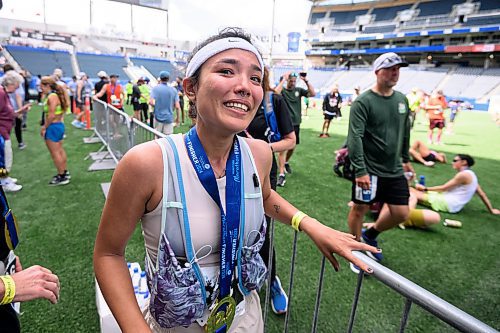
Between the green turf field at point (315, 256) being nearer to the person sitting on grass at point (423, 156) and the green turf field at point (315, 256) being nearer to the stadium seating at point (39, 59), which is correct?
the person sitting on grass at point (423, 156)

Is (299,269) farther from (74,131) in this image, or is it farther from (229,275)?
(74,131)

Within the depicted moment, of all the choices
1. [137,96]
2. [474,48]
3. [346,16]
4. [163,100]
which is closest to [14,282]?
[163,100]

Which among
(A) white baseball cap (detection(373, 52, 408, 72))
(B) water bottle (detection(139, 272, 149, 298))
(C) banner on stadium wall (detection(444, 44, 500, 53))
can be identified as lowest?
(B) water bottle (detection(139, 272, 149, 298))

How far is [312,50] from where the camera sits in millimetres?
54219

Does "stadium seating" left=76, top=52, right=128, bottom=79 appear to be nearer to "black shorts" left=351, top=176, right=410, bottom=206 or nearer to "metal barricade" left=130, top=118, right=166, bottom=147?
"metal barricade" left=130, top=118, right=166, bottom=147

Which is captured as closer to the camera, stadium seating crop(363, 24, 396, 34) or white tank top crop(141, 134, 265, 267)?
white tank top crop(141, 134, 265, 267)

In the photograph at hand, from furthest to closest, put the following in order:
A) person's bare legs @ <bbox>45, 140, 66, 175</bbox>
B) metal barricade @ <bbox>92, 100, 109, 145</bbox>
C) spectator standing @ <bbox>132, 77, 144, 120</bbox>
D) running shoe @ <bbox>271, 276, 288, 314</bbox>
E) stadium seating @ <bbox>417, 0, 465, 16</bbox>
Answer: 1. stadium seating @ <bbox>417, 0, 465, 16</bbox>
2. spectator standing @ <bbox>132, 77, 144, 120</bbox>
3. metal barricade @ <bbox>92, 100, 109, 145</bbox>
4. person's bare legs @ <bbox>45, 140, 66, 175</bbox>
5. running shoe @ <bbox>271, 276, 288, 314</bbox>

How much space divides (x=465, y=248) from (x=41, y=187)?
6.64 metres

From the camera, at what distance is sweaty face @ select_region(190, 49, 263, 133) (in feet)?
3.55

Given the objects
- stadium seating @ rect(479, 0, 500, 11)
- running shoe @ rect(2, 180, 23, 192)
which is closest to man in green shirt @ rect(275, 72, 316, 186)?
running shoe @ rect(2, 180, 23, 192)

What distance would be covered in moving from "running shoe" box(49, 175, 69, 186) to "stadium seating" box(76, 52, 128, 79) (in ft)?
123

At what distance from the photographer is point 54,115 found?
525 cm

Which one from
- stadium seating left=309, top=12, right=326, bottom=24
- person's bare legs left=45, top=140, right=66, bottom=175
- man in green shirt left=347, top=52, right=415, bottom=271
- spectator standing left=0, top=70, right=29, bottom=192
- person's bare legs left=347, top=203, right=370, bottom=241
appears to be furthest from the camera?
stadium seating left=309, top=12, right=326, bottom=24

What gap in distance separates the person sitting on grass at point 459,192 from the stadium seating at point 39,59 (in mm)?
40844
